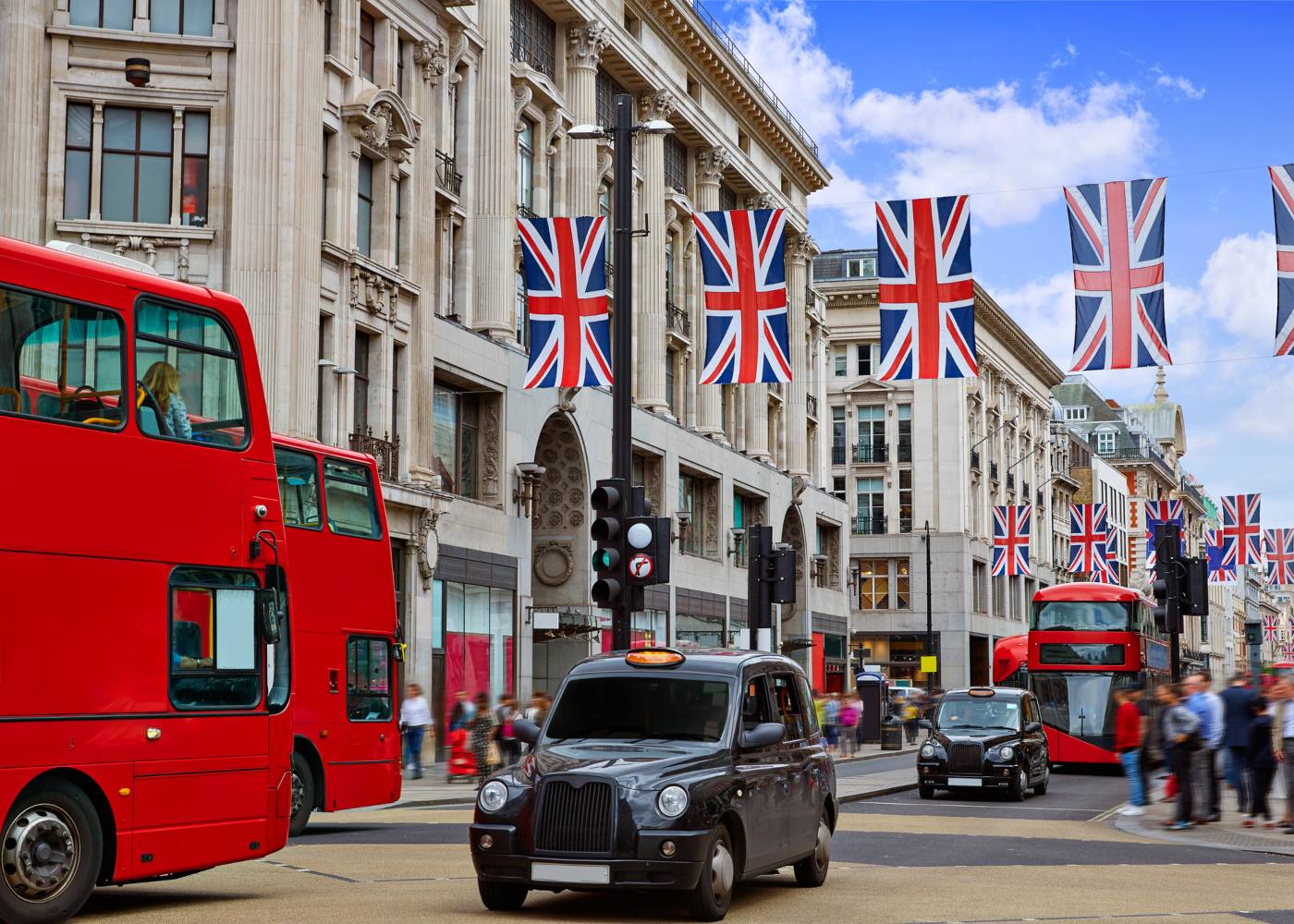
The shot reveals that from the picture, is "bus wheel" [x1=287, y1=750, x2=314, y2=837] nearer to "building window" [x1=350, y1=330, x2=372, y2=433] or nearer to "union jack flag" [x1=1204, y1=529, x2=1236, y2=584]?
"building window" [x1=350, y1=330, x2=372, y2=433]

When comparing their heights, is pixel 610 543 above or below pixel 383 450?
below

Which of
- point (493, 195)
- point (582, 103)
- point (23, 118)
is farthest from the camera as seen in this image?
point (582, 103)

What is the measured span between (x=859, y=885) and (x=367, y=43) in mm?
26309

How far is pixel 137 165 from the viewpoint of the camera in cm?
3141

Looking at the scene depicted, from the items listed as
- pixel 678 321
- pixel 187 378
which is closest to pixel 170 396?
pixel 187 378

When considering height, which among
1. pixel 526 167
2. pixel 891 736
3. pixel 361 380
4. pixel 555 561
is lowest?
pixel 891 736

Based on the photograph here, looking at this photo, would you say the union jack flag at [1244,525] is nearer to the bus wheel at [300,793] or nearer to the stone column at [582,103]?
the stone column at [582,103]

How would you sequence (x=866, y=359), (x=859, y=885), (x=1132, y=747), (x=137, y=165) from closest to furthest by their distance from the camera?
(x=859, y=885)
(x=1132, y=747)
(x=137, y=165)
(x=866, y=359)

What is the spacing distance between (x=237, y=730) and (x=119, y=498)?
214 centimetres

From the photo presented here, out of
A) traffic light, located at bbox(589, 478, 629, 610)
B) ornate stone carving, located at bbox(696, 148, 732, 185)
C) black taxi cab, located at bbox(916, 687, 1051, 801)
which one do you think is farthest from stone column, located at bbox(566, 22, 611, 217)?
traffic light, located at bbox(589, 478, 629, 610)

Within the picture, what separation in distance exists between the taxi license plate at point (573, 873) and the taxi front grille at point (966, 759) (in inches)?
703

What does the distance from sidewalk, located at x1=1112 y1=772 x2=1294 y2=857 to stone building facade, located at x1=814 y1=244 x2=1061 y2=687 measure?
5833cm

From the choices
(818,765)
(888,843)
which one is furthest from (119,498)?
(888,843)

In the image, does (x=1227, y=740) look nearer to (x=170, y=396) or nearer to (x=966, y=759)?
(x=966, y=759)
